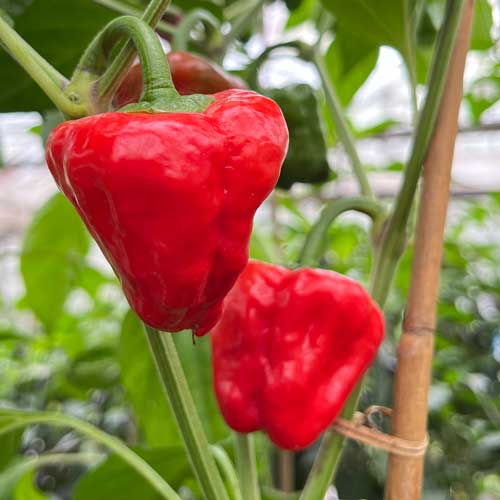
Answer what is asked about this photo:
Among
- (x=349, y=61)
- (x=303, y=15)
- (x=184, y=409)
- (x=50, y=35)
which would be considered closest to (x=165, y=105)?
(x=184, y=409)

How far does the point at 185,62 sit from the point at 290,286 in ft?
0.64

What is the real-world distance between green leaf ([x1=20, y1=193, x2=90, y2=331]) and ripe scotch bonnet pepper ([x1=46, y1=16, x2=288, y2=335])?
74 cm

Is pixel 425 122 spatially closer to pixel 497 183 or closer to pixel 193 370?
pixel 193 370

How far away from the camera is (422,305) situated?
1.86ft

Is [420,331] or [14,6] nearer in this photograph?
[420,331]

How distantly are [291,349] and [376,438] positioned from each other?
10 cm

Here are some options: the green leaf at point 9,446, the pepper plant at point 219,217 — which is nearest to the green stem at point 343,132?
the pepper plant at point 219,217

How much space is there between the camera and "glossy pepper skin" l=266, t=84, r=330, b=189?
0.79 meters

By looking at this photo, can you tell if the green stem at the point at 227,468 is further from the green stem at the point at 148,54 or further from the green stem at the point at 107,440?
the green stem at the point at 148,54

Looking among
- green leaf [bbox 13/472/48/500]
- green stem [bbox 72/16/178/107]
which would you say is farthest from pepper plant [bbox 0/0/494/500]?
green leaf [bbox 13/472/48/500]

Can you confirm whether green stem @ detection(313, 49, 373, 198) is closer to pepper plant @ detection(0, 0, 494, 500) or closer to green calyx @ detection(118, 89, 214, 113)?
pepper plant @ detection(0, 0, 494, 500)

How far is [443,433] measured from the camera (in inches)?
60.4

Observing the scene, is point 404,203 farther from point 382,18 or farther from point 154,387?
point 154,387

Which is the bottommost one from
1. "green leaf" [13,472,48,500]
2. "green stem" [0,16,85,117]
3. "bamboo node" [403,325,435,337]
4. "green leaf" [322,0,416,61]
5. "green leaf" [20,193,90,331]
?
"green leaf" [13,472,48,500]
